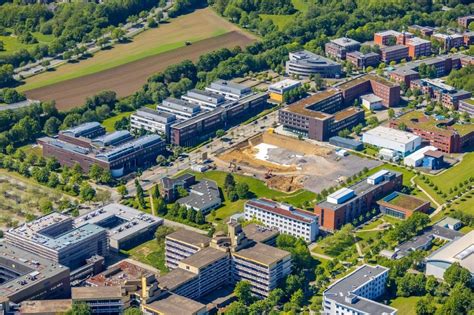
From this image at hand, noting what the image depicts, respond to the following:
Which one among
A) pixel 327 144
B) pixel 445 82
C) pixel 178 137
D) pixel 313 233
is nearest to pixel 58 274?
pixel 313 233

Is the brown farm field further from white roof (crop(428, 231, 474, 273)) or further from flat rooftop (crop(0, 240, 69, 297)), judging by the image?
white roof (crop(428, 231, 474, 273))

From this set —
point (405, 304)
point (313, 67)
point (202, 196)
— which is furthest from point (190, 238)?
point (313, 67)

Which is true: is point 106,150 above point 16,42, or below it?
above

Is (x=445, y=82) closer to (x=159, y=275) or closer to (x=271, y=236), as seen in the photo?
(x=271, y=236)

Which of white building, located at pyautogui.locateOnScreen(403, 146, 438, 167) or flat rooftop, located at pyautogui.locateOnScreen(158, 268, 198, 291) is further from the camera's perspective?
white building, located at pyautogui.locateOnScreen(403, 146, 438, 167)

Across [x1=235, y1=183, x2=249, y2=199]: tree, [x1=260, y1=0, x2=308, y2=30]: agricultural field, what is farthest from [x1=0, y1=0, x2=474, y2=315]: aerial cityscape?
[x1=260, y1=0, x2=308, y2=30]: agricultural field

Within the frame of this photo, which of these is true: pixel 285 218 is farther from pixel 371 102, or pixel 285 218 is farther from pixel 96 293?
pixel 371 102
